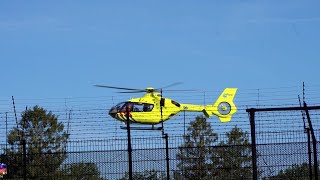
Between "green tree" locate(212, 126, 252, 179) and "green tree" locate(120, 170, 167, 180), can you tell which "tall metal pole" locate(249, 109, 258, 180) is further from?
"green tree" locate(120, 170, 167, 180)

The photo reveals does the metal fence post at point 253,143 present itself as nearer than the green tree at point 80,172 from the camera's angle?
Yes

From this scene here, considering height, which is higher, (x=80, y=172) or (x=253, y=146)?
(x=253, y=146)

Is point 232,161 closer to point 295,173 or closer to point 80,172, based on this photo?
point 295,173

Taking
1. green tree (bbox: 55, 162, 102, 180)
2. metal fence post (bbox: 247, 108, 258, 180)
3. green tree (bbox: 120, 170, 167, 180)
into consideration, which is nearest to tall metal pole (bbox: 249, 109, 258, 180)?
metal fence post (bbox: 247, 108, 258, 180)

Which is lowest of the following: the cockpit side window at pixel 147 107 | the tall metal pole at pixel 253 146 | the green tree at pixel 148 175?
the green tree at pixel 148 175

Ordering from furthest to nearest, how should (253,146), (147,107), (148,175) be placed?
(147,107) → (148,175) → (253,146)

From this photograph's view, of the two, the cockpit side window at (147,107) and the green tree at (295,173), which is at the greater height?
the cockpit side window at (147,107)

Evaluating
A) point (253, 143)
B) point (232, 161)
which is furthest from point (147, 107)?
point (253, 143)

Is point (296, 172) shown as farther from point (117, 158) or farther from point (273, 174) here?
point (117, 158)

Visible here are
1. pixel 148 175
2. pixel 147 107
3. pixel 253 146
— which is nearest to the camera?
pixel 253 146

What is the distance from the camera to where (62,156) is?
62.4 feet

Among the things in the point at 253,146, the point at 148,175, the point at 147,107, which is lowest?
the point at 148,175

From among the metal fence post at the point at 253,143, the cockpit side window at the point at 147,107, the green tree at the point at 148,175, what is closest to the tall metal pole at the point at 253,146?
the metal fence post at the point at 253,143

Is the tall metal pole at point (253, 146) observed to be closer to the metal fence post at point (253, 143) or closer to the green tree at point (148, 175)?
the metal fence post at point (253, 143)
